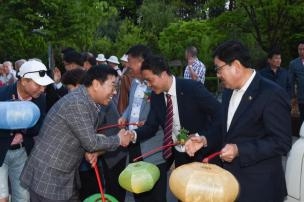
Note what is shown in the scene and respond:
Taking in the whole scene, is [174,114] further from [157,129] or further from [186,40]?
[186,40]

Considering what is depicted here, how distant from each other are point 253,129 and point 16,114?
2.39m

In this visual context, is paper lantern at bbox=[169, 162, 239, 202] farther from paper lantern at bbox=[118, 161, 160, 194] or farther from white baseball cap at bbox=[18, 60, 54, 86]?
white baseball cap at bbox=[18, 60, 54, 86]

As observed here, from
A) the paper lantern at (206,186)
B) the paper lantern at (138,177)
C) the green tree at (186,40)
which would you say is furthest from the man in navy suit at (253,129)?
the green tree at (186,40)

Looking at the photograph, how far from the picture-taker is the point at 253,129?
3.55 metres

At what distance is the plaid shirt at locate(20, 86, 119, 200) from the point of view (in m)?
3.79

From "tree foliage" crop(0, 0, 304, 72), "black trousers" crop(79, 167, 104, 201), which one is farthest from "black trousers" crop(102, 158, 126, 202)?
"tree foliage" crop(0, 0, 304, 72)

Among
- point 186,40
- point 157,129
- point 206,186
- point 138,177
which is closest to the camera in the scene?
point 206,186

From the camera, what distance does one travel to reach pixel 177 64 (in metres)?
25.2

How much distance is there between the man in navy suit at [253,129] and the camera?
3.41 metres

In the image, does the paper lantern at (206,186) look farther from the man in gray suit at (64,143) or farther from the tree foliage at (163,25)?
the tree foliage at (163,25)

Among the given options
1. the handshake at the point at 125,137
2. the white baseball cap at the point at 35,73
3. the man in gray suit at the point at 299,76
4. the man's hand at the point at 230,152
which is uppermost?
the white baseball cap at the point at 35,73

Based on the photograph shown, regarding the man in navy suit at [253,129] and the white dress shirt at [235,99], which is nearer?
the man in navy suit at [253,129]

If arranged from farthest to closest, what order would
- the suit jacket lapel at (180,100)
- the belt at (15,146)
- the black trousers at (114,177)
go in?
the black trousers at (114,177) → the belt at (15,146) → the suit jacket lapel at (180,100)

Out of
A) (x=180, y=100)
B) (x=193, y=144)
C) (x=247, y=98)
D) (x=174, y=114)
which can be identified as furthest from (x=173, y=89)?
(x=247, y=98)
